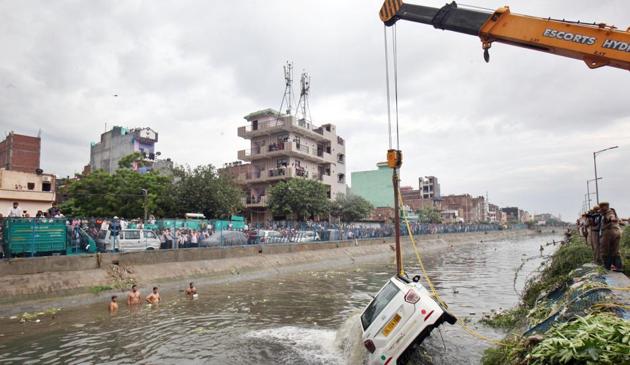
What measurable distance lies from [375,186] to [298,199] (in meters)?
44.7

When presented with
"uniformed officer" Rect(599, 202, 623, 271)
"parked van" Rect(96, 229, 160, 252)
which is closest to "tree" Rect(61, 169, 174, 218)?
"parked van" Rect(96, 229, 160, 252)

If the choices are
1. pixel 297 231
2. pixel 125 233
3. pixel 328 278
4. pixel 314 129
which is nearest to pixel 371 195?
pixel 314 129

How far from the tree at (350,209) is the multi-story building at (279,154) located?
340 cm

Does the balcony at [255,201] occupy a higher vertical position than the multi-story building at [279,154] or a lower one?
lower

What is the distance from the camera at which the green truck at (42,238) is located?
1638cm

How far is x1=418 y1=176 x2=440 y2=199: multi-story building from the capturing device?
13511 cm

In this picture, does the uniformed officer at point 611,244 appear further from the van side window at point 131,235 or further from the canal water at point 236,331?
the van side window at point 131,235

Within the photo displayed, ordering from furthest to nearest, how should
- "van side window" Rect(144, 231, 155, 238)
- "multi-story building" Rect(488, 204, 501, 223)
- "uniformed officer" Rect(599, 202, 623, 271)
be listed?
1. "multi-story building" Rect(488, 204, 501, 223)
2. "van side window" Rect(144, 231, 155, 238)
3. "uniformed officer" Rect(599, 202, 623, 271)

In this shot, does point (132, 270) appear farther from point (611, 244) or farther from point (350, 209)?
point (350, 209)

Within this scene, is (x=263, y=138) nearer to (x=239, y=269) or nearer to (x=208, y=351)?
(x=239, y=269)

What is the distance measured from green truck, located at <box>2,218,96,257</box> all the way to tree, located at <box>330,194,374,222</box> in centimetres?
3939

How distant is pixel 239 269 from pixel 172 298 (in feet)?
23.7

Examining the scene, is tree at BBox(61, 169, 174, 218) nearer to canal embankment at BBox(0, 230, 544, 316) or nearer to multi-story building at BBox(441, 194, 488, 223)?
canal embankment at BBox(0, 230, 544, 316)

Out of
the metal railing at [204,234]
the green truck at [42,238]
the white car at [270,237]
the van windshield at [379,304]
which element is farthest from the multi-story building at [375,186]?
the van windshield at [379,304]
